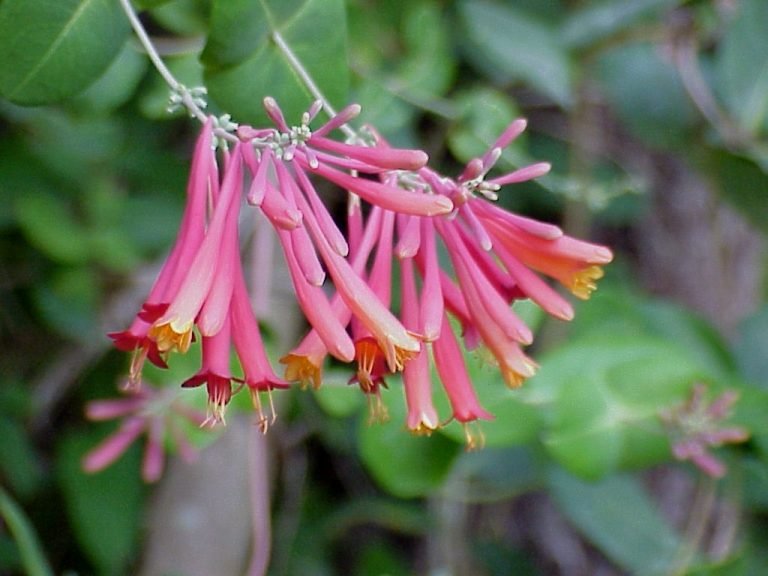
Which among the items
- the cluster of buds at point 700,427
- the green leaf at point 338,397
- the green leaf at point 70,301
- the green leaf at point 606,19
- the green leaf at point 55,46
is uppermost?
the green leaf at point 55,46

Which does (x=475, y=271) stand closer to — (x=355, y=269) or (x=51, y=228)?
(x=355, y=269)

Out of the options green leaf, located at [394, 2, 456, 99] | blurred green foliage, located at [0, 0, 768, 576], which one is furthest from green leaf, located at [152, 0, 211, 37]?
green leaf, located at [394, 2, 456, 99]

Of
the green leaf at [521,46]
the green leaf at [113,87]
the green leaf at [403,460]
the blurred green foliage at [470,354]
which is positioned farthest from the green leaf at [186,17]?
the green leaf at [403,460]

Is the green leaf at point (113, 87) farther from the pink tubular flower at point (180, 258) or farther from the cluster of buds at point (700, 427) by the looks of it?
the cluster of buds at point (700, 427)

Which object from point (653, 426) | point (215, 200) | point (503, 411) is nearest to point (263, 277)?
point (503, 411)

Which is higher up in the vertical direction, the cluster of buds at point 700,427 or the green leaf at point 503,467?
the cluster of buds at point 700,427

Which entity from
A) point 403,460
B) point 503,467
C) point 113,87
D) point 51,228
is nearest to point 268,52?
point 113,87
